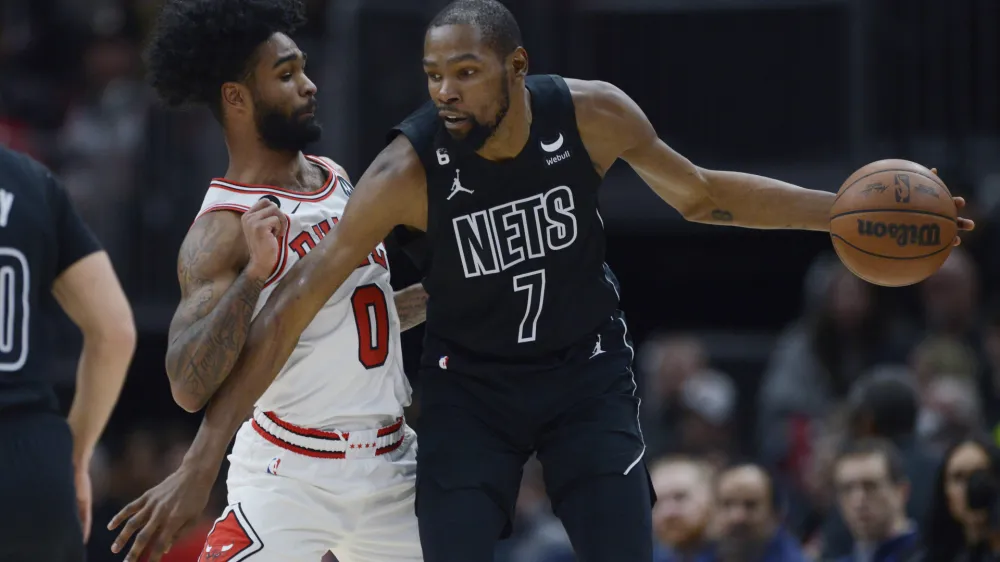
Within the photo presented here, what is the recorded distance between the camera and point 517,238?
4.50m

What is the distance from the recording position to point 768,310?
11.3 metres

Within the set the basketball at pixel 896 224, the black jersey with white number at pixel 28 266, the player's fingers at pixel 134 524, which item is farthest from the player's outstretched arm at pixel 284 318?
the basketball at pixel 896 224

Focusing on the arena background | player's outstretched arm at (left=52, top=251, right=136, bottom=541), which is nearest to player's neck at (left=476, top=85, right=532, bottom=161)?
player's outstretched arm at (left=52, top=251, right=136, bottom=541)

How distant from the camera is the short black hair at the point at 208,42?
4.82 metres

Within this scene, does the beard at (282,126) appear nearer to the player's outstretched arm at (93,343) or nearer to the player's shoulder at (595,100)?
the player's shoulder at (595,100)

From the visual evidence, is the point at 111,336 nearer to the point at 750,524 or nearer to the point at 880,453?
the point at 750,524

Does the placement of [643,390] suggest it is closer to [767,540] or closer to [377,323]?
[767,540]

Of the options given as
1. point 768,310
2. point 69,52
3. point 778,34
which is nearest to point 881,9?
point 778,34

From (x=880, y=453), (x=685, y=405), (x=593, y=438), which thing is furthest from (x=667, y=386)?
(x=593, y=438)

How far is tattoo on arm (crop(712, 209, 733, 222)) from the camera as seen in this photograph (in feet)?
15.8

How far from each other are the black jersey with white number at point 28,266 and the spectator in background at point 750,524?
311 cm

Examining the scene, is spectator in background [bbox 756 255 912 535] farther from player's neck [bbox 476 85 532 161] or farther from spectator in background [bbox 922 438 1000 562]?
player's neck [bbox 476 85 532 161]

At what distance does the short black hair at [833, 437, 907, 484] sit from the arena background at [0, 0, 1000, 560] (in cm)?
186

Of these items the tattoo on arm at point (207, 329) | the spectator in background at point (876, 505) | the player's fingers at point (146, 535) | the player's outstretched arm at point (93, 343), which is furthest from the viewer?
the spectator in background at point (876, 505)
